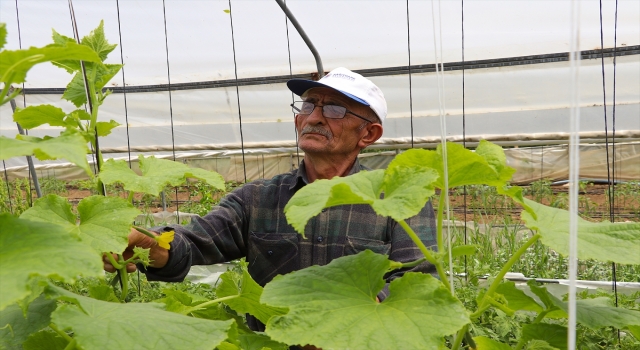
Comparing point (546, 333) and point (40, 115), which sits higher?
point (40, 115)

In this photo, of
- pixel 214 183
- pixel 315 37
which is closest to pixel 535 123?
pixel 315 37

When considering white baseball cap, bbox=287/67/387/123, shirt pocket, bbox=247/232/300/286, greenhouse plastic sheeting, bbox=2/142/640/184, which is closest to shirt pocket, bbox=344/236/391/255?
shirt pocket, bbox=247/232/300/286

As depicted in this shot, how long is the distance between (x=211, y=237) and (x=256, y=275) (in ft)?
0.84

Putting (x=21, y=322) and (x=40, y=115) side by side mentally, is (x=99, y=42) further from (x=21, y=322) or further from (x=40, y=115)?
(x=21, y=322)

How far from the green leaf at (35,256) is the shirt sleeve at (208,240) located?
1009mm

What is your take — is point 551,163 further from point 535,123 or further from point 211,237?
point 211,237

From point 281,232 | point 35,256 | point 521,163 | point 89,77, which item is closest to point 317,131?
point 281,232

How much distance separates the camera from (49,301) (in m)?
0.85

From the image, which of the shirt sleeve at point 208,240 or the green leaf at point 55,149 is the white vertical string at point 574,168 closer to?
the green leaf at point 55,149

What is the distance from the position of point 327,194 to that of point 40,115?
1.63 ft

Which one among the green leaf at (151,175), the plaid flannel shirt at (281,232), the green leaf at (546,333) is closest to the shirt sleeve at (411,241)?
the plaid flannel shirt at (281,232)

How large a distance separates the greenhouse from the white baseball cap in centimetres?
1

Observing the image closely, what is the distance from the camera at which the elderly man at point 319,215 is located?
2041 millimetres

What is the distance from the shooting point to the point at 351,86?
209 cm
